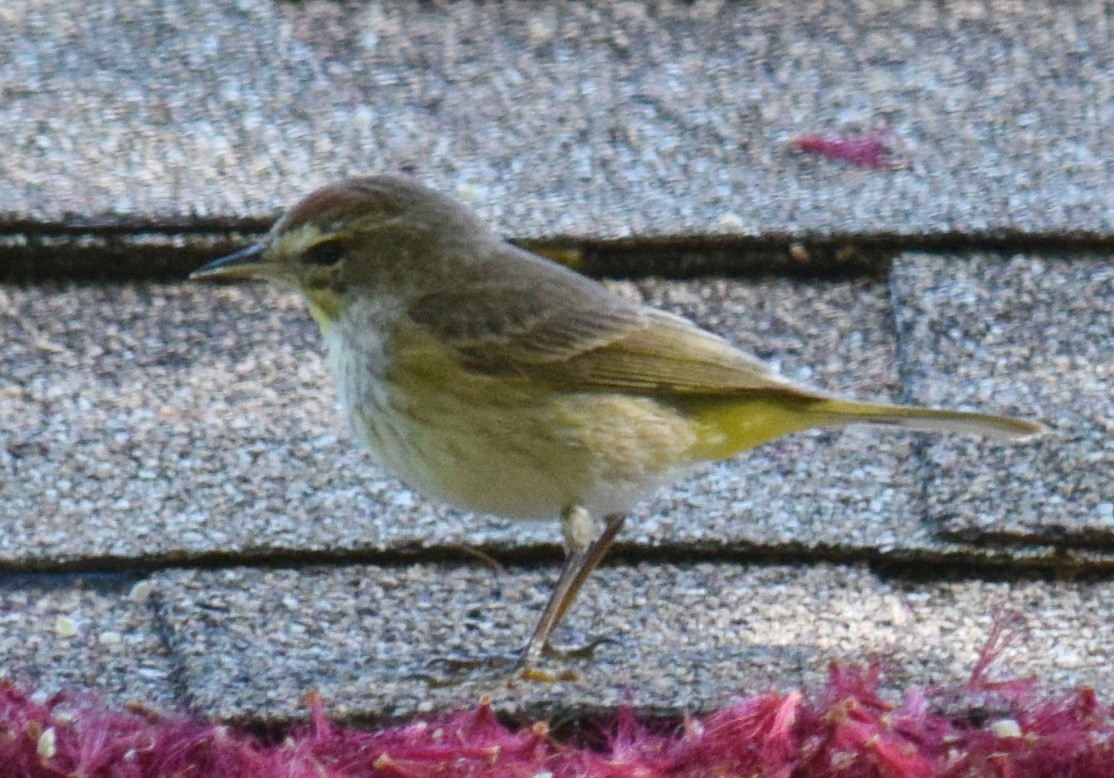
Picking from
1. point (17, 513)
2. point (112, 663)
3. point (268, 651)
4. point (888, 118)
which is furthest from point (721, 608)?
point (888, 118)

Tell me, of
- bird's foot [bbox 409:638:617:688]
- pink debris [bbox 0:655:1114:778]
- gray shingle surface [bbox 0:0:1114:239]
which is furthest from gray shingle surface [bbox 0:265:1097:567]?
pink debris [bbox 0:655:1114:778]

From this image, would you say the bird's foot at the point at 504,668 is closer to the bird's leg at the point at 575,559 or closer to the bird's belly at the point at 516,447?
the bird's leg at the point at 575,559

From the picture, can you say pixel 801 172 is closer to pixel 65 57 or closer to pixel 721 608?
pixel 721 608

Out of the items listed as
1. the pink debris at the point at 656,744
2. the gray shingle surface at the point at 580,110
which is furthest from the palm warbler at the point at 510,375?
the pink debris at the point at 656,744

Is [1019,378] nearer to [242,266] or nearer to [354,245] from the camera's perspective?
[354,245]

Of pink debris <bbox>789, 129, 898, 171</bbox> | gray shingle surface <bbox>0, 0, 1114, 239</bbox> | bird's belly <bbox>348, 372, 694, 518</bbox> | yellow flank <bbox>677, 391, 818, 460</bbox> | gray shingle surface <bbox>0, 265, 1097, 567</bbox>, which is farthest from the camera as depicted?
pink debris <bbox>789, 129, 898, 171</bbox>

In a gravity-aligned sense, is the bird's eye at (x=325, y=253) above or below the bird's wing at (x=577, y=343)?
above

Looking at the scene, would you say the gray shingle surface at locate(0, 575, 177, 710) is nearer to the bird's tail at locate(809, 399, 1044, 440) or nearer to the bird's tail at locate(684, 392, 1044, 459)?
the bird's tail at locate(684, 392, 1044, 459)
